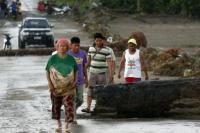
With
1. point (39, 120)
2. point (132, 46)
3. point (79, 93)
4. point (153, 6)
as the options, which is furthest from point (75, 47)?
point (153, 6)

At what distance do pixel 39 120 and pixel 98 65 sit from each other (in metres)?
1.61

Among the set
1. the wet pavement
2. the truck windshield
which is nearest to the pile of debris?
the wet pavement

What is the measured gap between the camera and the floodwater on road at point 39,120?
11.8m

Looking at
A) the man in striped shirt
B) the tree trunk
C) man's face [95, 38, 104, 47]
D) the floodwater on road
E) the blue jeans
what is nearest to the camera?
the floodwater on road

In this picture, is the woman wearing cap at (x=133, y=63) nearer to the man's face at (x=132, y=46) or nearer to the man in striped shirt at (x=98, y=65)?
the man's face at (x=132, y=46)

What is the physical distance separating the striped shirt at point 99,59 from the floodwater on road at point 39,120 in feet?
3.11

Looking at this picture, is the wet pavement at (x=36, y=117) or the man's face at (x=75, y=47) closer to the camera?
the wet pavement at (x=36, y=117)

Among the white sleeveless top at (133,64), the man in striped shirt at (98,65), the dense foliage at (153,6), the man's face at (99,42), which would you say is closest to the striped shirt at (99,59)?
the man in striped shirt at (98,65)

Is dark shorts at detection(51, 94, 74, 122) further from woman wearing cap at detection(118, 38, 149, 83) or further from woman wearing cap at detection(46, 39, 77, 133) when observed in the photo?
woman wearing cap at detection(118, 38, 149, 83)

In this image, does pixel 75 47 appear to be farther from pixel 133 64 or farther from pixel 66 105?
pixel 66 105

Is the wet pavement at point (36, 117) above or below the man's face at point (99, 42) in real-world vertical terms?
below

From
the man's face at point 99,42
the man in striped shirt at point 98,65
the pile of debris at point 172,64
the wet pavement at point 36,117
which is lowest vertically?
the wet pavement at point 36,117

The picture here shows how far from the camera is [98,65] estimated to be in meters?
13.6

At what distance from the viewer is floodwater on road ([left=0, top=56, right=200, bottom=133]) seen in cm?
1176
